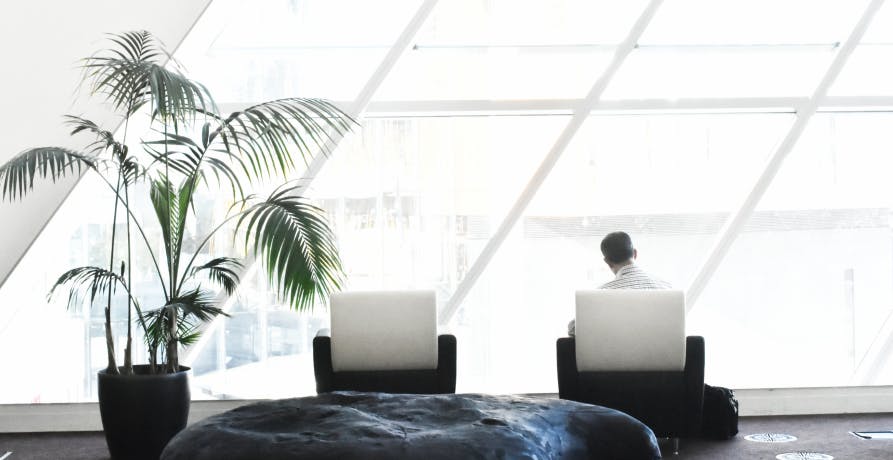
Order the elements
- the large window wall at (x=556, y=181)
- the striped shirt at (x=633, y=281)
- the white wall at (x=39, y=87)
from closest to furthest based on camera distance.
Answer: the striped shirt at (x=633, y=281) → the white wall at (x=39, y=87) → the large window wall at (x=556, y=181)

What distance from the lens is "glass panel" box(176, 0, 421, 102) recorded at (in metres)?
6.03

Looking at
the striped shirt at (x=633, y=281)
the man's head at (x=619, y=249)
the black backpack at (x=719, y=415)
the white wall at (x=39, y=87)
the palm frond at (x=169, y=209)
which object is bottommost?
the black backpack at (x=719, y=415)

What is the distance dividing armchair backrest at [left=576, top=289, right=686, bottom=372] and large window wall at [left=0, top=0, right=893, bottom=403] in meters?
1.62

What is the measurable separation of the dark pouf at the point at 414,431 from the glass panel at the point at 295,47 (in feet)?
10.9

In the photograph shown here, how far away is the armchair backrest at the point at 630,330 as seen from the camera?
437cm

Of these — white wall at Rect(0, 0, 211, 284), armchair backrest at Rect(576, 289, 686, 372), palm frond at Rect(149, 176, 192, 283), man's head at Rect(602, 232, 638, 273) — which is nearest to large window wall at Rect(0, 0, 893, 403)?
white wall at Rect(0, 0, 211, 284)

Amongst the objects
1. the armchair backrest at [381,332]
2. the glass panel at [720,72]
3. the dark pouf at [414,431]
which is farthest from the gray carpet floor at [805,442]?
the glass panel at [720,72]

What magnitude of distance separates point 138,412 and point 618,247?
266 cm

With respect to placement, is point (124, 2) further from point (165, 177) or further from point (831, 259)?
point (831, 259)

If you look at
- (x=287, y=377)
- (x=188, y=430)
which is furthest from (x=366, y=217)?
(x=188, y=430)

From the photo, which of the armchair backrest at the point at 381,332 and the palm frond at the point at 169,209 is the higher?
the palm frond at the point at 169,209

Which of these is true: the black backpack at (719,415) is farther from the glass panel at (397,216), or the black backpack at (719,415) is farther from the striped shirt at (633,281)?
the glass panel at (397,216)

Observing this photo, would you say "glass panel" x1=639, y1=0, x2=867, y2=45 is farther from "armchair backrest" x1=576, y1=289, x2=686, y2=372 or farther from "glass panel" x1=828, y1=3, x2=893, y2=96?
"armchair backrest" x1=576, y1=289, x2=686, y2=372

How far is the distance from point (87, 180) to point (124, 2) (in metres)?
1.12
